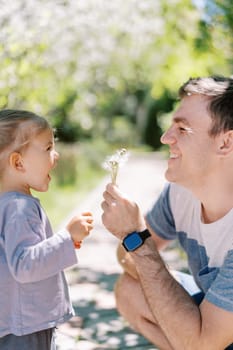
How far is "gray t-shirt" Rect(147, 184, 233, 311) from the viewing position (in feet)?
7.65

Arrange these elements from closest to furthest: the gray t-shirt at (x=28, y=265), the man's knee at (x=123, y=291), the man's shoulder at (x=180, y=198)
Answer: the gray t-shirt at (x=28, y=265) → the man's shoulder at (x=180, y=198) → the man's knee at (x=123, y=291)

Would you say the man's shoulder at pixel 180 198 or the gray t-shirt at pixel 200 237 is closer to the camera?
the gray t-shirt at pixel 200 237

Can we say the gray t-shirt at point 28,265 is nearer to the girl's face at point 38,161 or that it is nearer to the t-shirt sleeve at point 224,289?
the girl's face at point 38,161

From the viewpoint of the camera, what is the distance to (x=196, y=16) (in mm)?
8172

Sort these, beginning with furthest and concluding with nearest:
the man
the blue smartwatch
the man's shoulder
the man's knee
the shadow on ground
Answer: the shadow on ground, the man's knee, the man's shoulder, the blue smartwatch, the man

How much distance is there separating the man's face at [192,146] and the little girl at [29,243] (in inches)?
18.8

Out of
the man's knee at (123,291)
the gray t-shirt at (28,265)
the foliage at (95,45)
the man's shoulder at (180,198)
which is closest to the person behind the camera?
the gray t-shirt at (28,265)

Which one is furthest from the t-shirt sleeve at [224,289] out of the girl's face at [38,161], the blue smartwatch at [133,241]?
the girl's face at [38,161]

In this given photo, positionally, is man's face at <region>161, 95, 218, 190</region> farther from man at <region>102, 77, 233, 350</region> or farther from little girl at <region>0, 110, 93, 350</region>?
little girl at <region>0, 110, 93, 350</region>

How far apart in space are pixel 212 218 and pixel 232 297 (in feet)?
1.59

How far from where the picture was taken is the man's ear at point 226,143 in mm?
2500

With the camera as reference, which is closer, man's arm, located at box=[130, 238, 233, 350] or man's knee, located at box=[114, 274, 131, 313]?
man's arm, located at box=[130, 238, 233, 350]

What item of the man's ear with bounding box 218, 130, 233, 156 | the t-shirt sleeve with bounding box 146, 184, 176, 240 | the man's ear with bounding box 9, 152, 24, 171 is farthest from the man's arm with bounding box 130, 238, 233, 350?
the t-shirt sleeve with bounding box 146, 184, 176, 240

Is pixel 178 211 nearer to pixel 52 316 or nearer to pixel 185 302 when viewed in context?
pixel 185 302
